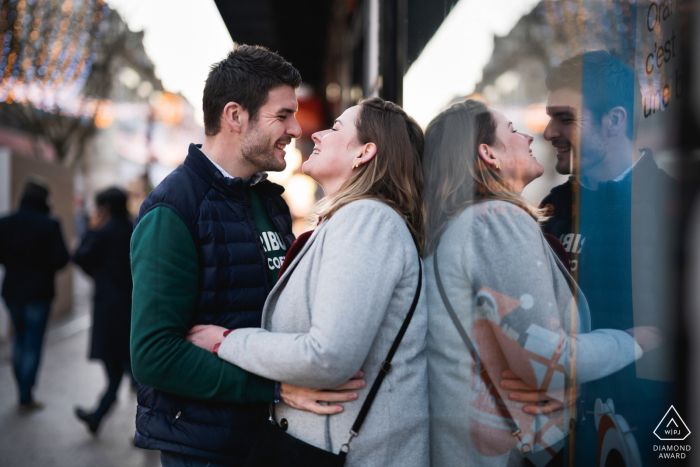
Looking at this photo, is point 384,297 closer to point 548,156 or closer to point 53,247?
point 548,156

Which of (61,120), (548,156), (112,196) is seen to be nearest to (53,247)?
(112,196)

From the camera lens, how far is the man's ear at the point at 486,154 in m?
1.54

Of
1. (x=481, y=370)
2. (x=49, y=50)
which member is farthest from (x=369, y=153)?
(x=49, y=50)

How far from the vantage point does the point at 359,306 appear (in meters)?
1.21

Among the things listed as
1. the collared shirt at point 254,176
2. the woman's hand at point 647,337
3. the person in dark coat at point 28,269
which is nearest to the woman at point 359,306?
the collared shirt at point 254,176

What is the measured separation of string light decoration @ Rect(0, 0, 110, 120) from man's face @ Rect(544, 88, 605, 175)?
29.8 feet

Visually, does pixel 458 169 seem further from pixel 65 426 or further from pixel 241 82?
pixel 65 426

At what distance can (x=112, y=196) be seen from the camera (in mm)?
4434

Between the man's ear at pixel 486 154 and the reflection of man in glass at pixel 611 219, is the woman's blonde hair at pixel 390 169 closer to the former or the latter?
the man's ear at pixel 486 154

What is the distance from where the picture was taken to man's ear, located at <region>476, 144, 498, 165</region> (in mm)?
1543

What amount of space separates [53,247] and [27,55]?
5164 mm

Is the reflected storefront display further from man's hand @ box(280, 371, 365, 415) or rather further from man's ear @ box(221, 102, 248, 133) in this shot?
man's ear @ box(221, 102, 248, 133)

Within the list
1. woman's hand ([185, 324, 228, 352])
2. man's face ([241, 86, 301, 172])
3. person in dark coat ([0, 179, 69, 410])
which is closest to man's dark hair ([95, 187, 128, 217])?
person in dark coat ([0, 179, 69, 410])

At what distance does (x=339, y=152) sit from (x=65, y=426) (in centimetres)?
418
